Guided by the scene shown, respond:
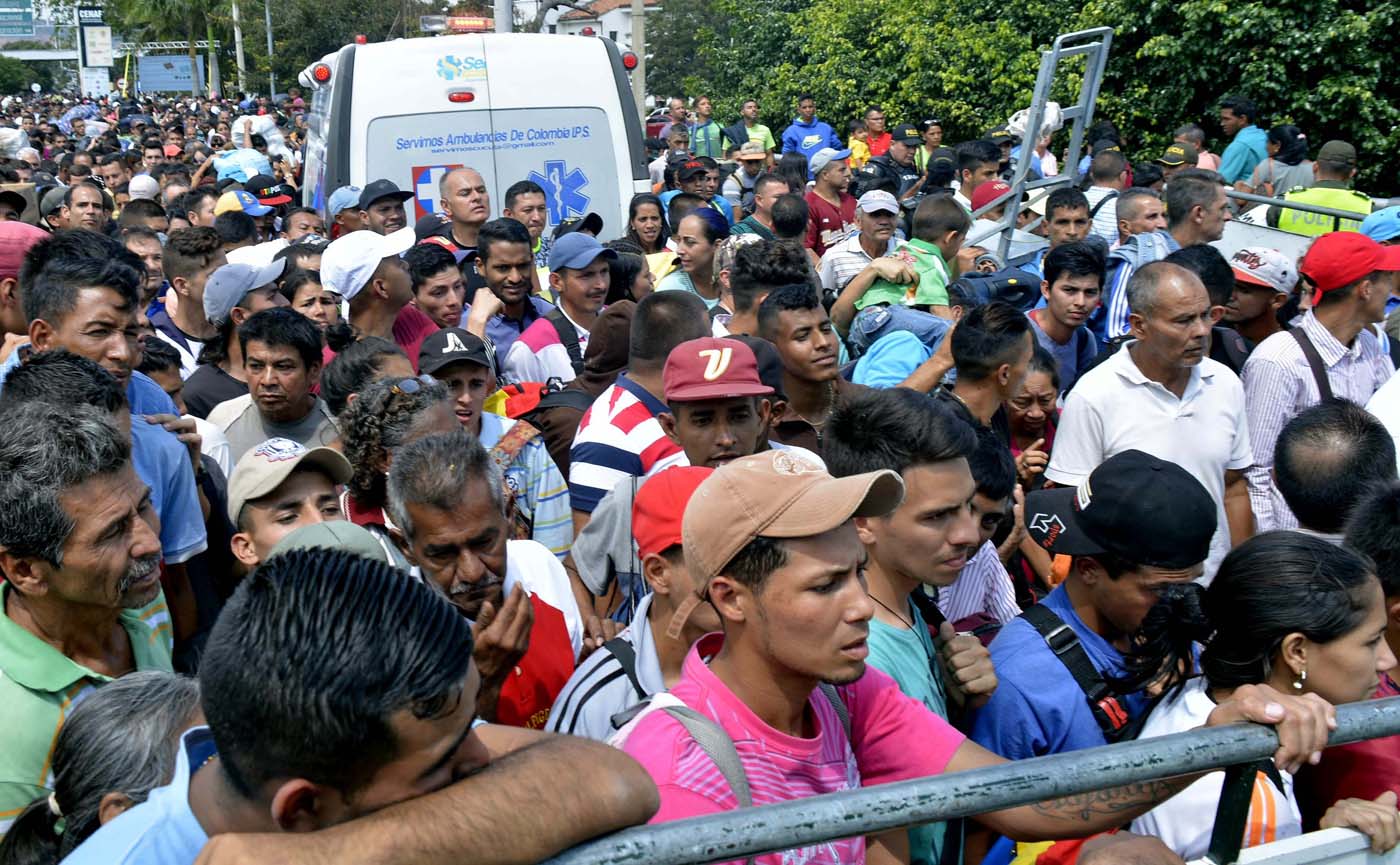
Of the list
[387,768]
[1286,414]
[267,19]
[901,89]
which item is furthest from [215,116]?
[387,768]

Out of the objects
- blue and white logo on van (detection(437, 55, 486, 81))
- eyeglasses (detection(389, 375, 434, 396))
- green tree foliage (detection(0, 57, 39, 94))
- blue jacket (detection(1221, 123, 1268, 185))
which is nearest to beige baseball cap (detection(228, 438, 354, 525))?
eyeglasses (detection(389, 375, 434, 396))

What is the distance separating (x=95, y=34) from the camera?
75.4 metres

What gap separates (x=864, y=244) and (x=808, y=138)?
10.6 meters

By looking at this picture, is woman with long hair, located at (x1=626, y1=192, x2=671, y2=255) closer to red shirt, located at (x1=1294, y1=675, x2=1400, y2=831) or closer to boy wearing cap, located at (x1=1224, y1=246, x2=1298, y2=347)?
boy wearing cap, located at (x1=1224, y1=246, x2=1298, y2=347)

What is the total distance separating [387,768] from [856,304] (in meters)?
5.54

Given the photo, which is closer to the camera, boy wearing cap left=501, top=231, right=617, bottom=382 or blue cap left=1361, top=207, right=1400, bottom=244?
boy wearing cap left=501, top=231, right=617, bottom=382

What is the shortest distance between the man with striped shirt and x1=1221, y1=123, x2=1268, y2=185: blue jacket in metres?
10.6

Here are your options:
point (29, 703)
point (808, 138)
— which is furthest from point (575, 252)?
point (808, 138)

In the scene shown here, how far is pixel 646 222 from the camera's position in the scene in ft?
29.7

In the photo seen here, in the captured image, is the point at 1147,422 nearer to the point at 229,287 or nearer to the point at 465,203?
the point at 229,287

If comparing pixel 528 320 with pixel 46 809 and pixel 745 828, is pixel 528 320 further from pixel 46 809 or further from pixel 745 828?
pixel 745 828

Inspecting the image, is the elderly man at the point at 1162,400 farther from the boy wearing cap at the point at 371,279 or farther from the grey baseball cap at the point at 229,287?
the grey baseball cap at the point at 229,287

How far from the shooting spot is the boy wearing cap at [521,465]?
179 inches

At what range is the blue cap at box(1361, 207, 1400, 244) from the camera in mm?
7483
